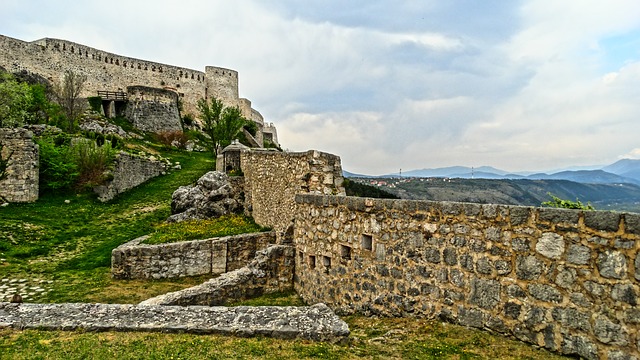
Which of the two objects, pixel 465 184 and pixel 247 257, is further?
pixel 465 184

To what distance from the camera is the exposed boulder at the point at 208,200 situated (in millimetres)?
15789

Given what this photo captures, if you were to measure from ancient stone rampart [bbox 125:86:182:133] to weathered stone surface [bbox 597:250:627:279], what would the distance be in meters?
46.4

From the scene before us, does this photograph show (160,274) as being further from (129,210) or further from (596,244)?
(596,244)

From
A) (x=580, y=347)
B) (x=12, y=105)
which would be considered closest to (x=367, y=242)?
(x=580, y=347)

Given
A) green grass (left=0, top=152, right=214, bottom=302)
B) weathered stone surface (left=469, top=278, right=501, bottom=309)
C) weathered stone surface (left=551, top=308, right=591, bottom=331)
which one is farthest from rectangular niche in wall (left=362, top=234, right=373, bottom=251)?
green grass (left=0, top=152, right=214, bottom=302)

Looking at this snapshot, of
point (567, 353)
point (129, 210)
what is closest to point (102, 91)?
point (129, 210)

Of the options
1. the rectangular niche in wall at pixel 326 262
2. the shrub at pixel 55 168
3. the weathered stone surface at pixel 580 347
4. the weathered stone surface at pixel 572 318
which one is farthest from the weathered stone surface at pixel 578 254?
the shrub at pixel 55 168

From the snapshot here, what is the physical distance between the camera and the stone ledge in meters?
5.66

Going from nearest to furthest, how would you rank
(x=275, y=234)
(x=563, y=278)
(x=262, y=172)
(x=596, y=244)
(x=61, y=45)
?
(x=596, y=244), (x=563, y=278), (x=275, y=234), (x=262, y=172), (x=61, y=45)

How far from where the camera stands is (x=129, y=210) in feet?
63.7

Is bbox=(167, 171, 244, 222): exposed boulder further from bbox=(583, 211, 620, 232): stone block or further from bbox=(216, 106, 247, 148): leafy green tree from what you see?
bbox=(216, 106, 247, 148): leafy green tree

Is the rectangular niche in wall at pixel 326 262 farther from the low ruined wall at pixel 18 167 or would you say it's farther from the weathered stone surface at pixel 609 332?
the low ruined wall at pixel 18 167

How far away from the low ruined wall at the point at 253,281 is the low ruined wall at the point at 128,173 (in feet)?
44.7

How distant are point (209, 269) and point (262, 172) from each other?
3.76 m
